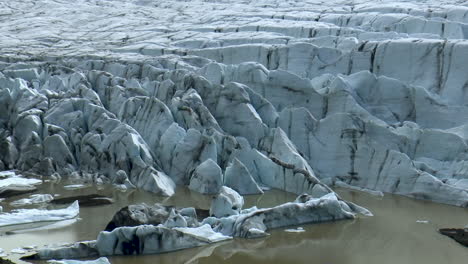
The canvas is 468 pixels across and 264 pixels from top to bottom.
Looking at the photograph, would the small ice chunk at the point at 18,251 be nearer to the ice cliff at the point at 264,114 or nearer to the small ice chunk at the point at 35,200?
the small ice chunk at the point at 35,200

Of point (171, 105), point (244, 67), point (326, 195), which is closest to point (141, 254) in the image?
point (326, 195)

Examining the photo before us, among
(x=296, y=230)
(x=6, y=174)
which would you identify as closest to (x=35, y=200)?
(x=6, y=174)

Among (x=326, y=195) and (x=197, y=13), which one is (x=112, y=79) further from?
(x=197, y=13)

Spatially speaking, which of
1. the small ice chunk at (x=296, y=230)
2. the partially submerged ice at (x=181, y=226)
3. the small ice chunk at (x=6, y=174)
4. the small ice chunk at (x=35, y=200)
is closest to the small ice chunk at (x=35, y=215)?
the small ice chunk at (x=35, y=200)

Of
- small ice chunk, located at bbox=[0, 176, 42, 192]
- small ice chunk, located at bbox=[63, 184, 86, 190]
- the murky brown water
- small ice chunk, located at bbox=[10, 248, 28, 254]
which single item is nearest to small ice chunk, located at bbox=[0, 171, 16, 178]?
small ice chunk, located at bbox=[0, 176, 42, 192]

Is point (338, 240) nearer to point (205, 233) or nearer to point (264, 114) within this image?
point (205, 233)

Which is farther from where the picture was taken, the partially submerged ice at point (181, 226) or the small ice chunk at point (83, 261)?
the partially submerged ice at point (181, 226)
